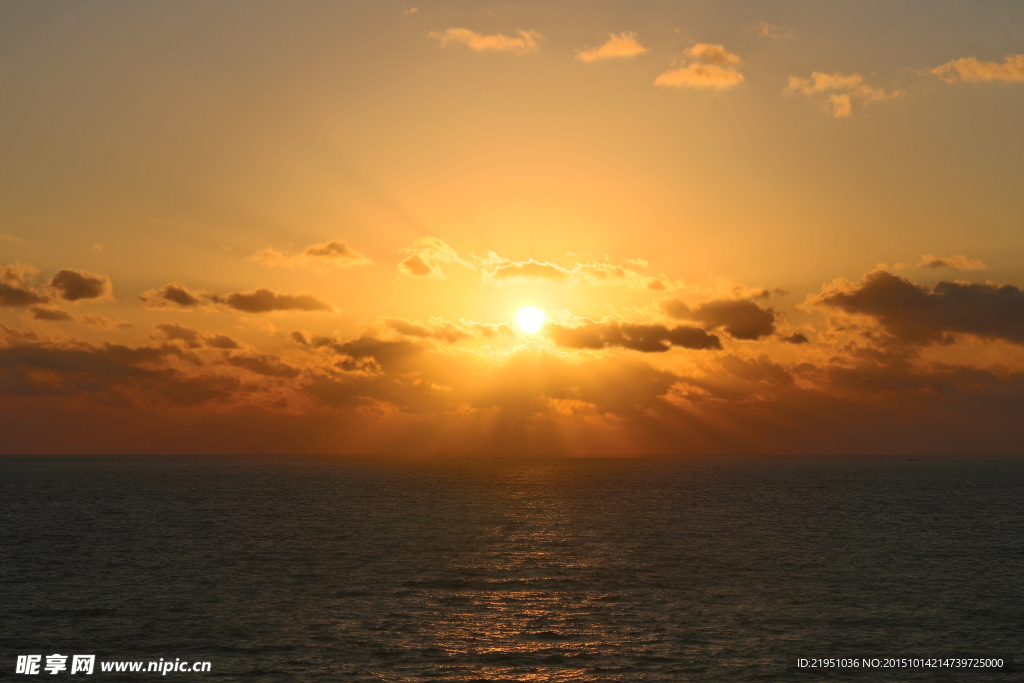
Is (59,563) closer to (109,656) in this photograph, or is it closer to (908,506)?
(109,656)

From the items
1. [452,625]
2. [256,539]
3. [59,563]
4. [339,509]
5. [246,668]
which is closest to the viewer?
[246,668]

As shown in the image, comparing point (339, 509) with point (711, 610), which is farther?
point (339, 509)

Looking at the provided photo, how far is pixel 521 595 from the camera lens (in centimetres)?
6750

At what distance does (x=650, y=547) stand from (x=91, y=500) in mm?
143539

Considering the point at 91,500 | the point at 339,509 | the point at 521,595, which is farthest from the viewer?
the point at 91,500

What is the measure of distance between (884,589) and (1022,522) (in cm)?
8494

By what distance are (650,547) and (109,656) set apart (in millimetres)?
62691

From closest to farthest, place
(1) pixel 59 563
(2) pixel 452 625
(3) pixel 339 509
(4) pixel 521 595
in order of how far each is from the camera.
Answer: (2) pixel 452 625 < (4) pixel 521 595 < (1) pixel 59 563 < (3) pixel 339 509

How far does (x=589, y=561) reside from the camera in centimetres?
8581

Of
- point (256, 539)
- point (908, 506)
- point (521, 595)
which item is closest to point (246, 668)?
point (521, 595)

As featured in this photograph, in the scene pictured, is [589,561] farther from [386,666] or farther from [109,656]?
[109,656]

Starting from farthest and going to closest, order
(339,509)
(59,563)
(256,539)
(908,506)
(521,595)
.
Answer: (908,506) < (339,509) < (256,539) < (59,563) < (521,595)

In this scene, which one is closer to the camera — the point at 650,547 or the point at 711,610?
the point at 711,610

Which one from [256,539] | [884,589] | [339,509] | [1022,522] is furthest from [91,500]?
[1022,522]
